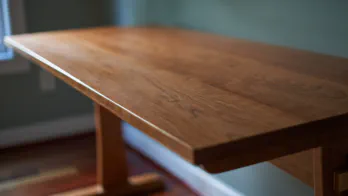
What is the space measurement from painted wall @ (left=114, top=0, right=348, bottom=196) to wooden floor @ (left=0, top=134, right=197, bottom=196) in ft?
1.50

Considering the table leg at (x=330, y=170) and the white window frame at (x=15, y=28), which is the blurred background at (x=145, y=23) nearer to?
the white window frame at (x=15, y=28)

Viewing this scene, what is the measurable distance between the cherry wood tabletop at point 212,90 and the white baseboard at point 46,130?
108cm

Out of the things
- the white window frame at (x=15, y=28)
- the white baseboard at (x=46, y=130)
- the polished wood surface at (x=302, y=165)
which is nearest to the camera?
the polished wood surface at (x=302, y=165)

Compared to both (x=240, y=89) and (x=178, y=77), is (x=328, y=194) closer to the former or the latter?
(x=240, y=89)

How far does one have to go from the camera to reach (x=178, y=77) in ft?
4.22

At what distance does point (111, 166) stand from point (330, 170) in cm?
131

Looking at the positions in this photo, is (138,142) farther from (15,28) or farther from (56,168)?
(15,28)

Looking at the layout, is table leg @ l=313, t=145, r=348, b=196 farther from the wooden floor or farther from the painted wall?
the wooden floor

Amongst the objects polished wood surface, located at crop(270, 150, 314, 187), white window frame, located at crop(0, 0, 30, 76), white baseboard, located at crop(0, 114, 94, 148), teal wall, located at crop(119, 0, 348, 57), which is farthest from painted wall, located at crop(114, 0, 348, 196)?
white baseboard, located at crop(0, 114, 94, 148)

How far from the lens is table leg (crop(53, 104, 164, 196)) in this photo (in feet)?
7.01

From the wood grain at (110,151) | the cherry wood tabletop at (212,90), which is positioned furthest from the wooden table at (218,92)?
the wood grain at (110,151)

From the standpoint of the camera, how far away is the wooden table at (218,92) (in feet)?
2.84

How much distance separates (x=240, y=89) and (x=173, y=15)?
132 centimetres

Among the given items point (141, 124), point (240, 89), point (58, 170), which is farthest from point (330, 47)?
point (58, 170)
